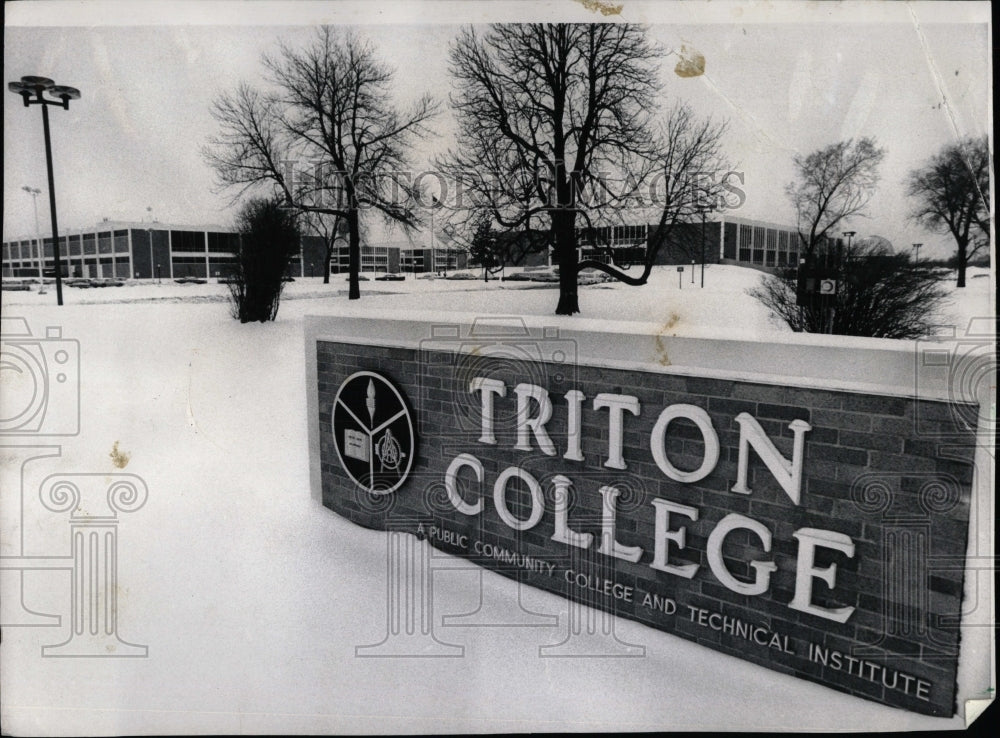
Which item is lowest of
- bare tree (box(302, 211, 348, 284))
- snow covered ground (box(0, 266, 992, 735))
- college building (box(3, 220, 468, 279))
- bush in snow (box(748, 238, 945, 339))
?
snow covered ground (box(0, 266, 992, 735))

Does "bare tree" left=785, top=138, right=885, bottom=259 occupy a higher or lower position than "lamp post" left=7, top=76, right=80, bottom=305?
lower

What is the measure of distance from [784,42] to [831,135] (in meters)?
0.28

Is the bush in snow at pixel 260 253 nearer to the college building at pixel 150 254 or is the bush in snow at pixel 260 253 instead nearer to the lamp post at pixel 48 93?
the college building at pixel 150 254

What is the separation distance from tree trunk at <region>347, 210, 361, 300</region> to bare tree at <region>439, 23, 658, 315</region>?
1.05 ft

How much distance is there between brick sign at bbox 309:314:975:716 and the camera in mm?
1522

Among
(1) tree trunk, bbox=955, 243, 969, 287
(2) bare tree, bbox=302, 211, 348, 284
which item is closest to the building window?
(2) bare tree, bbox=302, 211, 348, 284

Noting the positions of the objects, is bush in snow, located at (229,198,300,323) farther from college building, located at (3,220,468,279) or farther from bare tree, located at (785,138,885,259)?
bare tree, located at (785,138,885,259)

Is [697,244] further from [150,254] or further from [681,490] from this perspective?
[150,254]

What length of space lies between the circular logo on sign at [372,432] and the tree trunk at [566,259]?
2.16ft

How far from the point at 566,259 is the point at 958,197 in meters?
1.00

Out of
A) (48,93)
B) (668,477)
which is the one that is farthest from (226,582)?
(48,93)

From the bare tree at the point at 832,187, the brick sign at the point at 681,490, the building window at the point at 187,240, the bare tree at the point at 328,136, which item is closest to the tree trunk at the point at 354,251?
the bare tree at the point at 328,136

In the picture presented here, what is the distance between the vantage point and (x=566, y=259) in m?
1.79

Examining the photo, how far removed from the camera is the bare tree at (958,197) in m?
1.58
